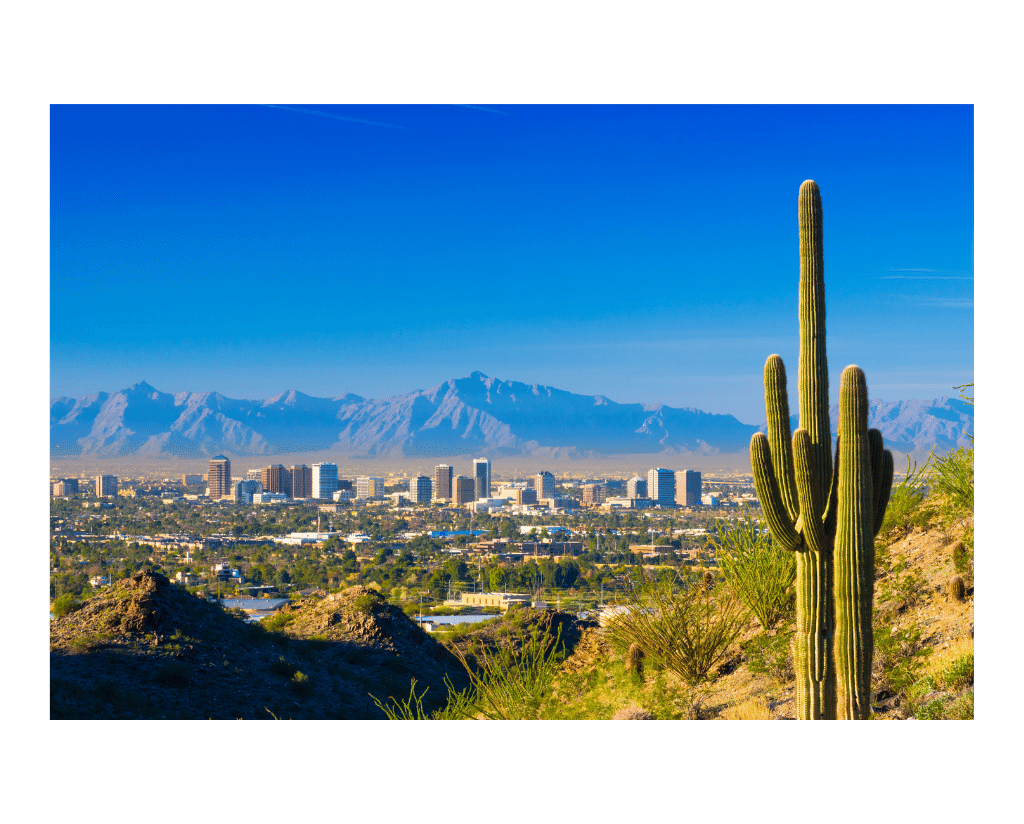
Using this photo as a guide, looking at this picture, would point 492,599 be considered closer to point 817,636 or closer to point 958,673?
point 958,673

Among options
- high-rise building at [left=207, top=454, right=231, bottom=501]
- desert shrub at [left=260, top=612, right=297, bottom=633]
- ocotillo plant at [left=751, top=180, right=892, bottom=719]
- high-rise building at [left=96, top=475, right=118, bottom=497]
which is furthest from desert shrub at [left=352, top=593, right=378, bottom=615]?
high-rise building at [left=207, top=454, right=231, bottom=501]

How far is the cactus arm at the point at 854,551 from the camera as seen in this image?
3.79 m

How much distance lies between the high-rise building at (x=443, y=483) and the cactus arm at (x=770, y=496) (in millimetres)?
36199

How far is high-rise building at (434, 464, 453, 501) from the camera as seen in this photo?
39909 millimetres

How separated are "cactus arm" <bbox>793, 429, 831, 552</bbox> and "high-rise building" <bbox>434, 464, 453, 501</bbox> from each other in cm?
3624

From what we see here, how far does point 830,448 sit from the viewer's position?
A: 395 centimetres

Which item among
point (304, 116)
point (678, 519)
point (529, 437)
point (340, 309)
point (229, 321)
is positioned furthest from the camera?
point (529, 437)

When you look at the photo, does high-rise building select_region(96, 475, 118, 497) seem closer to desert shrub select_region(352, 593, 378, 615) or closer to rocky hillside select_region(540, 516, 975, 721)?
desert shrub select_region(352, 593, 378, 615)

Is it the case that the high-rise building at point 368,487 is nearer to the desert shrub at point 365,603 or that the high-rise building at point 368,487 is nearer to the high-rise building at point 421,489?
the high-rise building at point 421,489
